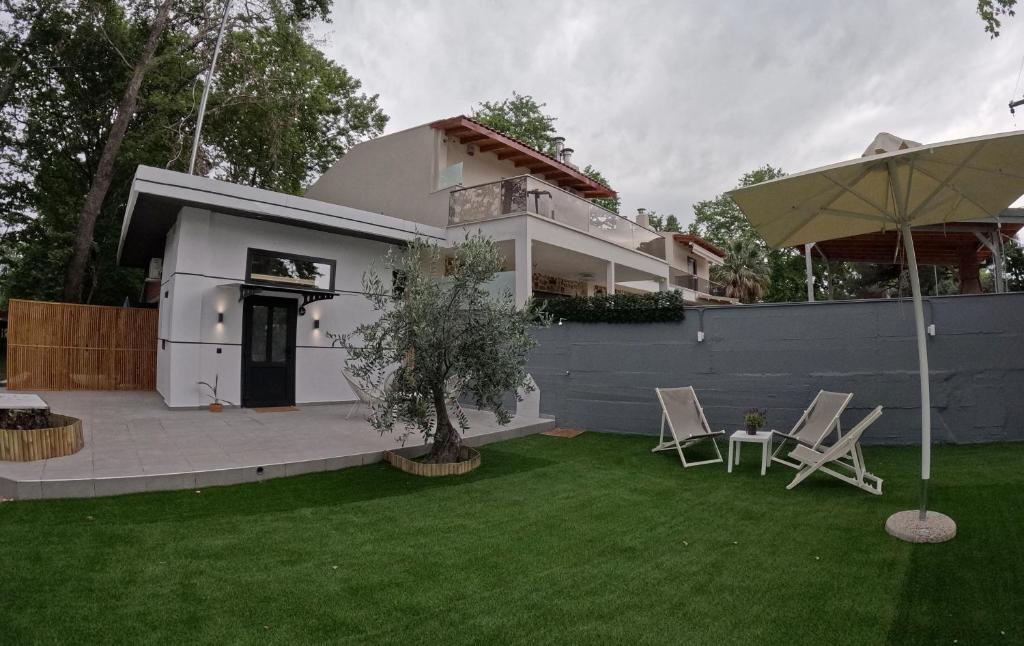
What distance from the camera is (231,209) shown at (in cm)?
1007

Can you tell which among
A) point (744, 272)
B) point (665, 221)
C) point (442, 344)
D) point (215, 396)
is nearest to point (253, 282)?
point (215, 396)

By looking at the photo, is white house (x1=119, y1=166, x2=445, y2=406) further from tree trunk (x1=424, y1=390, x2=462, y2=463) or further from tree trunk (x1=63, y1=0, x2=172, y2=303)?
tree trunk (x1=424, y1=390, x2=462, y2=463)

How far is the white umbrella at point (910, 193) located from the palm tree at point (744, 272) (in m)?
24.6

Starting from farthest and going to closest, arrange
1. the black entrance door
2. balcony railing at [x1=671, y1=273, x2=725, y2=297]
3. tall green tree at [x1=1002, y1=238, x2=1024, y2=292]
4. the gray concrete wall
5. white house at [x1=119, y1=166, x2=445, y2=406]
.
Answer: balcony railing at [x1=671, y1=273, x2=725, y2=297]
tall green tree at [x1=1002, y1=238, x2=1024, y2=292]
the black entrance door
white house at [x1=119, y1=166, x2=445, y2=406]
the gray concrete wall

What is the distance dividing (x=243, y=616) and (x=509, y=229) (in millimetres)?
9795

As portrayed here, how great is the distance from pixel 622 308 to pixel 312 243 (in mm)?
6283

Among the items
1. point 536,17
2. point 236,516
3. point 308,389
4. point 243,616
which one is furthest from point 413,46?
point 243,616

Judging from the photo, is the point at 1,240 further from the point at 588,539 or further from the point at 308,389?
the point at 588,539

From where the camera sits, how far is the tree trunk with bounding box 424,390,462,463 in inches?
263

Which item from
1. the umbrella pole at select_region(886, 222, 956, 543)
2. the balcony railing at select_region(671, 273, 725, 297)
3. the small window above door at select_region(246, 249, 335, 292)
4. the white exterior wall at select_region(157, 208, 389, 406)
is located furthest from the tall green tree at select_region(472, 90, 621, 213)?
the umbrella pole at select_region(886, 222, 956, 543)

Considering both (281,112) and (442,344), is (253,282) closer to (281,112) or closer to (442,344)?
(442,344)

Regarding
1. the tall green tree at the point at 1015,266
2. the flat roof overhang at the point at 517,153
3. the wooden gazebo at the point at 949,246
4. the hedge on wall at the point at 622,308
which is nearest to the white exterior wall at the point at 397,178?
the flat roof overhang at the point at 517,153

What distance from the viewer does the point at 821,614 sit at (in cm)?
305

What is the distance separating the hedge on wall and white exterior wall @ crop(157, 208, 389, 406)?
15.2 feet
